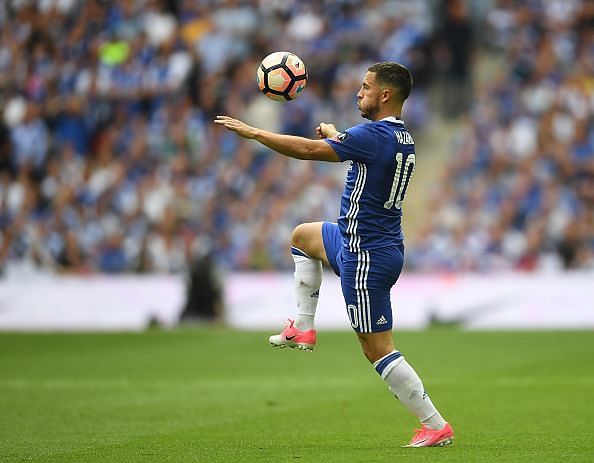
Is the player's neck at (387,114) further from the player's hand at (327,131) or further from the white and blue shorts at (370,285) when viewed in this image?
the white and blue shorts at (370,285)

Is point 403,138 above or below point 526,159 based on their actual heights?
above

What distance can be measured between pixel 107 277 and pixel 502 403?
11535 mm

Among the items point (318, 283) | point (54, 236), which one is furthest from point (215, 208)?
point (318, 283)

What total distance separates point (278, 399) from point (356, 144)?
422cm

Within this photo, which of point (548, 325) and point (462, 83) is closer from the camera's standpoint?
point (548, 325)

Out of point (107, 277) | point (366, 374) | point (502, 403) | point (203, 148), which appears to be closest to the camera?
point (502, 403)

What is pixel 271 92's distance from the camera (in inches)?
287

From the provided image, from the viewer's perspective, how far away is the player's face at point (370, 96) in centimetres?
691

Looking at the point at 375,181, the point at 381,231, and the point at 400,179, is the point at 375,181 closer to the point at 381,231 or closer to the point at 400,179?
the point at 400,179

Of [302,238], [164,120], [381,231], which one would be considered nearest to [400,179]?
[381,231]

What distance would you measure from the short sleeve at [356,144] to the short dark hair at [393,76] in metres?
0.33

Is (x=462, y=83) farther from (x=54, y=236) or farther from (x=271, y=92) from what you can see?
(x=271, y=92)

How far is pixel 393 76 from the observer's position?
22.6 feet

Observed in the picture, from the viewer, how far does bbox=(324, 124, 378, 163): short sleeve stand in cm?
666
